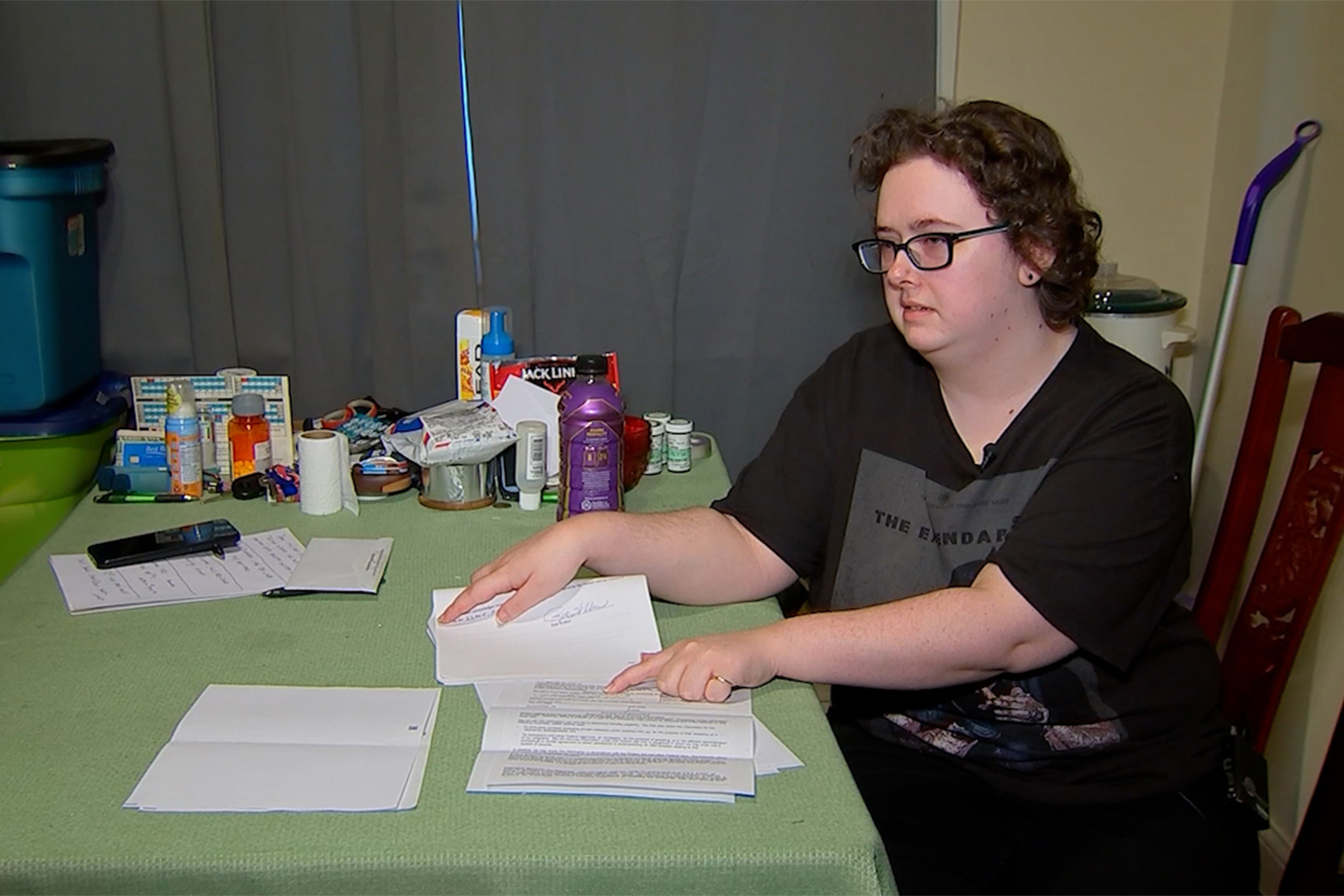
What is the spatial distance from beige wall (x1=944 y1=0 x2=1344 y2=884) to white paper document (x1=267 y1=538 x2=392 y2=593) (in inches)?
53.0

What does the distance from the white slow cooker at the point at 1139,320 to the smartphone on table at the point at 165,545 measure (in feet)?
4.64

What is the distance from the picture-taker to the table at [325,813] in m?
0.96

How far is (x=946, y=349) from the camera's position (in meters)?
1.43

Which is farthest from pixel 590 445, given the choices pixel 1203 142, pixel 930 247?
pixel 1203 142

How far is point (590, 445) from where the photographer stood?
65.0 inches

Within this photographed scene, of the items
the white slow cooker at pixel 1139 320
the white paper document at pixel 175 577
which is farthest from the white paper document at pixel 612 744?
the white slow cooker at pixel 1139 320

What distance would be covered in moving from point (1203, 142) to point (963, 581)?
50.8 inches

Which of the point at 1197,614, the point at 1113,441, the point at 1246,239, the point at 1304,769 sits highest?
the point at 1246,239

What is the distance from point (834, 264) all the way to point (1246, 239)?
2.23 ft

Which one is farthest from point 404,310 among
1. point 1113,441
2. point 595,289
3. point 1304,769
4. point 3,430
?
point 1304,769

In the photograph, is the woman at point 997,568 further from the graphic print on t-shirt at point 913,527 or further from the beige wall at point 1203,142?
the beige wall at point 1203,142

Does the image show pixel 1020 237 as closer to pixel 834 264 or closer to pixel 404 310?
pixel 834 264

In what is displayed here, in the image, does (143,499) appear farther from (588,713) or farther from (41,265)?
(588,713)

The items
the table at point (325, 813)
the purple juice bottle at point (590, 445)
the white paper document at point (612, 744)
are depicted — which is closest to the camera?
the table at point (325, 813)
